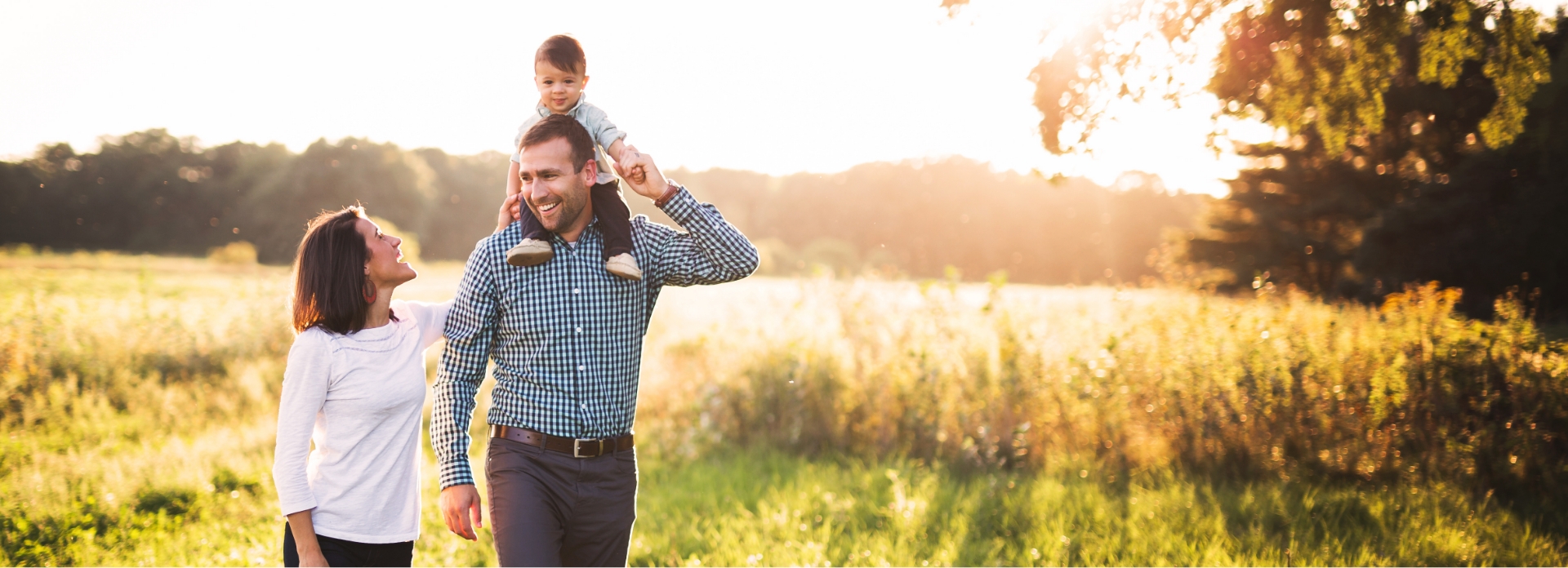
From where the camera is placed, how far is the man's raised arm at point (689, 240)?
259 cm

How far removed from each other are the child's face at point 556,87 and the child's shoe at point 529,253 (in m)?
0.87

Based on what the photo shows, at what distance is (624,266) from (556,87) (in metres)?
1.02

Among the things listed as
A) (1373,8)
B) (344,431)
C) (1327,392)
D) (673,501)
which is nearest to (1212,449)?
(1327,392)

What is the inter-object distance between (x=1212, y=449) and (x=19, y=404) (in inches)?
448

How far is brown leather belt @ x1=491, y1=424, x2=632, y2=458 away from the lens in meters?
2.47

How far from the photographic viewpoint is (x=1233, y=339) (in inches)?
259

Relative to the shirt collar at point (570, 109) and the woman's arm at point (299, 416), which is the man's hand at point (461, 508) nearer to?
the woman's arm at point (299, 416)

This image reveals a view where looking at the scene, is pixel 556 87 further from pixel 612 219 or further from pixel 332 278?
pixel 332 278

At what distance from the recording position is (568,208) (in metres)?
2.56

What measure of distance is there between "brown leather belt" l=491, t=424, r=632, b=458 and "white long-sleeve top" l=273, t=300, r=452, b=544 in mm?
293

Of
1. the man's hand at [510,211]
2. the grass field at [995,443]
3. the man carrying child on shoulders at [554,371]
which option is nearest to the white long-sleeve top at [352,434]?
the man carrying child on shoulders at [554,371]

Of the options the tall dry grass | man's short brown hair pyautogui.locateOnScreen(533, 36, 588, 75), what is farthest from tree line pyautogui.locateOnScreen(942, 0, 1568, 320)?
man's short brown hair pyautogui.locateOnScreen(533, 36, 588, 75)

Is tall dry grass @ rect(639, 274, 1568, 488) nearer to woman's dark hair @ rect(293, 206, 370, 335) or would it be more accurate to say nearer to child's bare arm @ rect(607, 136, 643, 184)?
child's bare arm @ rect(607, 136, 643, 184)

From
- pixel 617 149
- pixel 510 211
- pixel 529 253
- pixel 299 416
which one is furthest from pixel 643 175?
pixel 299 416
